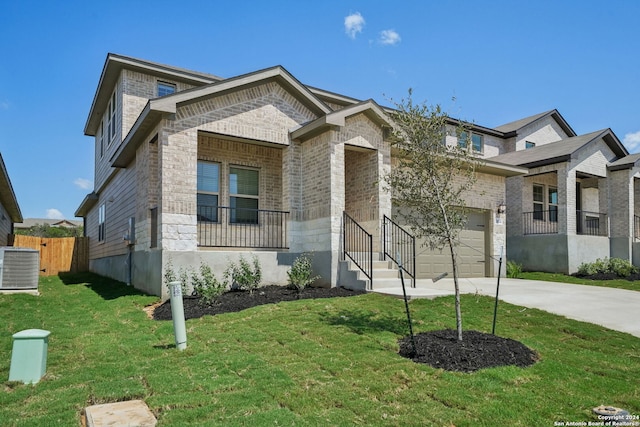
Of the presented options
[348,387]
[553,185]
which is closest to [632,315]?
[348,387]

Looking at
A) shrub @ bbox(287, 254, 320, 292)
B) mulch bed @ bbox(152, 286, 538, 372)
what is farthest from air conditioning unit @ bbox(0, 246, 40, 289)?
shrub @ bbox(287, 254, 320, 292)

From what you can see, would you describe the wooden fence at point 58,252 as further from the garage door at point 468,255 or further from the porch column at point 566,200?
the porch column at point 566,200

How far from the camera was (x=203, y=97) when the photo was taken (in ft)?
35.8

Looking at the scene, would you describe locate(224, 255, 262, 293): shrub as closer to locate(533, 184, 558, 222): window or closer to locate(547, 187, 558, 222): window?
locate(533, 184, 558, 222): window

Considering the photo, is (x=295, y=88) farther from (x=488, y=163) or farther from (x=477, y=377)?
(x=477, y=377)

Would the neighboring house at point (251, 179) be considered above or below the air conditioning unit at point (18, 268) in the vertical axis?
above

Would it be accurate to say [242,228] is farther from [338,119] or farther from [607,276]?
[607,276]

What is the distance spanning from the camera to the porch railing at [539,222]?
19.4m

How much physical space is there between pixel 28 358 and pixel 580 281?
640 inches

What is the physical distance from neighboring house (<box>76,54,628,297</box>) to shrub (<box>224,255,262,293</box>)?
25cm

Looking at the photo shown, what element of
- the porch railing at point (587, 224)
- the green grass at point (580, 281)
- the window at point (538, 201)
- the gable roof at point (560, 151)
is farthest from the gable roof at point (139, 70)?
the porch railing at point (587, 224)

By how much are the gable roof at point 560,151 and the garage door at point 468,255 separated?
4.40 metres

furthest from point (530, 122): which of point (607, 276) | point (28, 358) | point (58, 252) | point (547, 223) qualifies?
point (58, 252)

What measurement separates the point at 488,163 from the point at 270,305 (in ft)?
32.2
